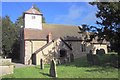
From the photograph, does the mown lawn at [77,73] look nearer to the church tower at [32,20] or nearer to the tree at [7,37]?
the church tower at [32,20]

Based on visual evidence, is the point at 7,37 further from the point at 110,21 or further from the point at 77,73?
the point at 77,73

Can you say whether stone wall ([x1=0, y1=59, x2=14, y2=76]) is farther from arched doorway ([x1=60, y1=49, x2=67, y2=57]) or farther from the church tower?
the church tower

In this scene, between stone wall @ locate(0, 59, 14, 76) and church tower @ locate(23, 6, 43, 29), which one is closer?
stone wall @ locate(0, 59, 14, 76)

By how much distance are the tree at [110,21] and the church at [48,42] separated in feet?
58.0

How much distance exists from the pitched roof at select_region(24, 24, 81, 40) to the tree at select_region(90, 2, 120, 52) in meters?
24.7

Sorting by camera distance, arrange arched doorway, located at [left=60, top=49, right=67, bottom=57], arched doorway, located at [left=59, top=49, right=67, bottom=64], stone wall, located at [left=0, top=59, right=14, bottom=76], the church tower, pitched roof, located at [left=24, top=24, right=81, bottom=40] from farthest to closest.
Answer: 1. the church tower
2. pitched roof, located at [left=24, top=24, right=81, bottom=40]
3. arched doorway, located at [left=60, top=49, right=67, bottom=57]
4. arched doorway, located at [left=59, top=49, right=67, bottom=64]
5. stone wall, located at [left=0, top=59, right=14, bottom=76]

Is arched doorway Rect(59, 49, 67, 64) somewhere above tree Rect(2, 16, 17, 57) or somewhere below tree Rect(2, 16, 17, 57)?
below

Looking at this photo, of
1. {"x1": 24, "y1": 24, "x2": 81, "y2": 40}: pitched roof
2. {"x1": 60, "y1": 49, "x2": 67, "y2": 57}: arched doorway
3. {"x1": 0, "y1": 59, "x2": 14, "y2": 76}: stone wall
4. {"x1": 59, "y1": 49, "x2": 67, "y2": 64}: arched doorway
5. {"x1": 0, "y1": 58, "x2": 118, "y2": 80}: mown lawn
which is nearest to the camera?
{"x1": 0, "y1": 58, "x2": 118, "y2": 80}: mown lawn

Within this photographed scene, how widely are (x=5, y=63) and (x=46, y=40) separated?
99.6ft

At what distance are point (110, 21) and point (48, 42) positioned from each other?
25.5 metres

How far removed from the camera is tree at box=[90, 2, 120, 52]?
78.5 ft

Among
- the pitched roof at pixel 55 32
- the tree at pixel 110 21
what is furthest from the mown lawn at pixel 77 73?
the pitched roof at pixel 55 32

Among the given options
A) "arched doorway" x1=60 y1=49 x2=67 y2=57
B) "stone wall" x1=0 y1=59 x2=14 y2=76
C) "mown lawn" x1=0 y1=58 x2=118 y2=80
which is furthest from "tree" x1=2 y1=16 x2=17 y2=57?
"stone wall" x1=0 y1=59 x2=14 y2=76

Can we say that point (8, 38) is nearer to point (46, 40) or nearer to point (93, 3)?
point (46, 40)
